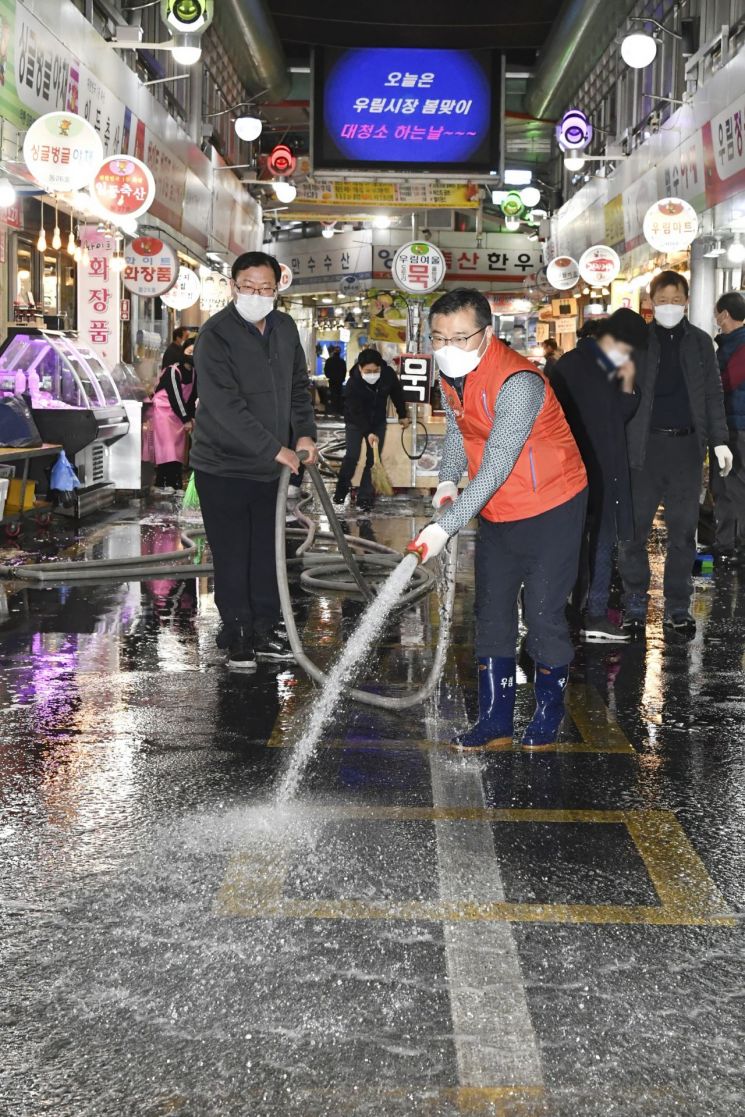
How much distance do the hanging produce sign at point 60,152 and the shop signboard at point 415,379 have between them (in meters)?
5.38

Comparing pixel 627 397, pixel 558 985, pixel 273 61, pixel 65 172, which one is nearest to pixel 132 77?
pixel 65 172

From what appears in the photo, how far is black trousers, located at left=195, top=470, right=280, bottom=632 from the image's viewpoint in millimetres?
6948

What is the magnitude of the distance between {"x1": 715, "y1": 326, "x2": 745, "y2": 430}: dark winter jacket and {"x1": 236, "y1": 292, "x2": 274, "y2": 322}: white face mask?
5.30 m

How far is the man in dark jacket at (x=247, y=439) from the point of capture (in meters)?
6.73

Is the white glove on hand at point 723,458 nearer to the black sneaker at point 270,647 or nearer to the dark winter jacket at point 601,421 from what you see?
the dark winter jacket at point 601,421

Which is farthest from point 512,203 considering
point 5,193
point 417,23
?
point 5,193

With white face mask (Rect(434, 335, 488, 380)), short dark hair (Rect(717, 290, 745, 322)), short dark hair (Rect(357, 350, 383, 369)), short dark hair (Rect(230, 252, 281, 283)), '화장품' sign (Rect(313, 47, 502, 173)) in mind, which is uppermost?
'화장품' sign (Rect(313, 47, 502, 173))

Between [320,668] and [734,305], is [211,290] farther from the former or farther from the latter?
[320,668]

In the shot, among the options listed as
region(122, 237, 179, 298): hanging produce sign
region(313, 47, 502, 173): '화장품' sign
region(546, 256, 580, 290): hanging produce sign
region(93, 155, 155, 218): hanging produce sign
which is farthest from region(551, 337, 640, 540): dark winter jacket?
region(546, 256, 580, 290): hanging produce sign

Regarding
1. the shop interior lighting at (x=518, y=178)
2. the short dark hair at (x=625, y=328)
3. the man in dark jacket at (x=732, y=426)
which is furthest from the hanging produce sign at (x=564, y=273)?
the short dark hair at (x=625, y=328)

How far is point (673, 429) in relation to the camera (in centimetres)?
791

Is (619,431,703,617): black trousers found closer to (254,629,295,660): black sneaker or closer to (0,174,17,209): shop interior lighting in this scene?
(254,629,295,660): black sneaker

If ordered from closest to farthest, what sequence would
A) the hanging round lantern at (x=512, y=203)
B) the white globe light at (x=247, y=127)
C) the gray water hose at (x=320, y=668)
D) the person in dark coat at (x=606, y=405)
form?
the gray water hose at (x=320, y=668)
the person in dark coat at (x=606, y=405)
the white globe light at (x=247, y=127)
the hanging round lantern at (x=512, y=203)

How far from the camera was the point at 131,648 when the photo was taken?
743 cm
